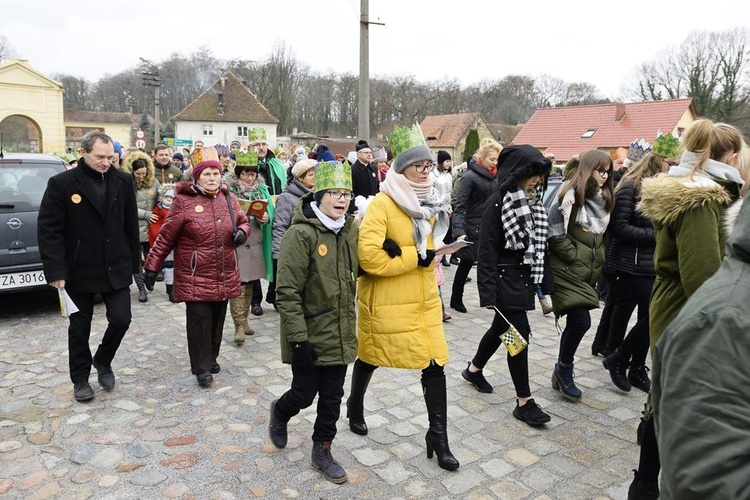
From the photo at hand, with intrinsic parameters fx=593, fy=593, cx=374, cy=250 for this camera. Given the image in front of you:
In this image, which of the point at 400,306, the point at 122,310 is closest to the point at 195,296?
the point at 122,310

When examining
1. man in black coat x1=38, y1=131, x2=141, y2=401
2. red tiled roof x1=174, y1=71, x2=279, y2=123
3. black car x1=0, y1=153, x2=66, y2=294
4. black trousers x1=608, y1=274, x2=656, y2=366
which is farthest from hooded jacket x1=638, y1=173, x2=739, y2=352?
red tiled roof x1=174, y1=71, x2=279, y2=123

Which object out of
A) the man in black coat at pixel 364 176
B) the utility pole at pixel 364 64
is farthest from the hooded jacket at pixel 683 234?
the utility pole at pixel 364 64

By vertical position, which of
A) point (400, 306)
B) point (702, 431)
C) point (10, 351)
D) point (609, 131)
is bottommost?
point (10, 351)

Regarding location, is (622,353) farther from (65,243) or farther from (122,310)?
(65,243)

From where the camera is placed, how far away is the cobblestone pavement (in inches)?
141

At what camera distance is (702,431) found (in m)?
1.23

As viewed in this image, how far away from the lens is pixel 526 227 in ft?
13.9

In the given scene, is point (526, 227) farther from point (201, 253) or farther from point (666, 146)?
point (201, 253)

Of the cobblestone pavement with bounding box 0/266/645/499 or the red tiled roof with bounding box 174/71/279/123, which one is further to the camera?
the red tiled roof with bounding box 174/71/279/123

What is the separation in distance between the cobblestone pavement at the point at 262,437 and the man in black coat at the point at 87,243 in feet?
1.74

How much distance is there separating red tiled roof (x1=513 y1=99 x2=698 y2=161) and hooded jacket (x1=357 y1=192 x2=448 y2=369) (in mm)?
35467

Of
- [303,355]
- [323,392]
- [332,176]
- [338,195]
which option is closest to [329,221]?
[338,195]

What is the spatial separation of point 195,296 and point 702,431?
4462 millimetres

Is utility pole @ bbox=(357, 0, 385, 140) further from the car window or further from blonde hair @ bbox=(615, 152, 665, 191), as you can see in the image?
blonde hair @ bbox=(615, 152, 665, 191)
